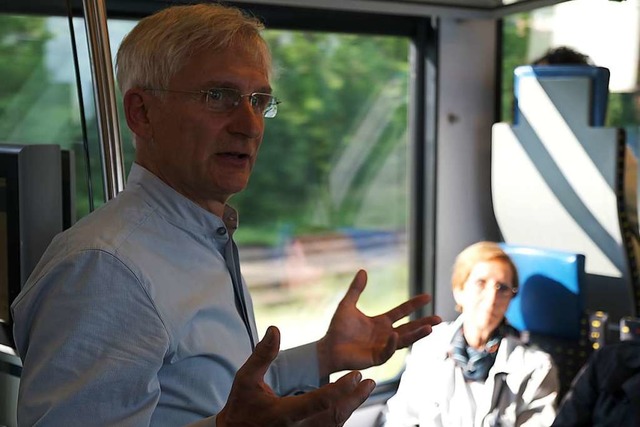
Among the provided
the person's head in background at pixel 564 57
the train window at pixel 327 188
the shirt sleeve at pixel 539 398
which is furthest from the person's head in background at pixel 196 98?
the person's head in background at pixel 564 57

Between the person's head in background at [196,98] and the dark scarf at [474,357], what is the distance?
7.17 ft

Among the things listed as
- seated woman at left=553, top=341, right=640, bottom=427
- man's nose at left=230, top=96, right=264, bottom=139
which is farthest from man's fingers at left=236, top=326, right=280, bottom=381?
seated woman at left=553, top=341, right=640, bottom=427

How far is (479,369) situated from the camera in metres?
3.36

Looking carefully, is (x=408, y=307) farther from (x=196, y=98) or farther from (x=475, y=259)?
(x=475, y=259)

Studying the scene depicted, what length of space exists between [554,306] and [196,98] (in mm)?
2435

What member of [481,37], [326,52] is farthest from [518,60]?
[326,52]

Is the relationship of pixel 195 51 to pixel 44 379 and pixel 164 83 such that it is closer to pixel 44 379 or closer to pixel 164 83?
pixel 164 83

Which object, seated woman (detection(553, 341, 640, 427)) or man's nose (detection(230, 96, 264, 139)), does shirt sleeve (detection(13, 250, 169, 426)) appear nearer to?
man's nose (detection(230, 96, 264, 139))

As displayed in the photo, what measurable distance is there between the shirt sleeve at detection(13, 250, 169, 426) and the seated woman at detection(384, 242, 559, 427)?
2422 millimetres

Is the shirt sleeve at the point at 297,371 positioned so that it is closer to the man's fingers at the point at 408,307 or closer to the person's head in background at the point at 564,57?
the man's fingers at the point at 408,307

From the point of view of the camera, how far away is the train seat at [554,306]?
11.0ft

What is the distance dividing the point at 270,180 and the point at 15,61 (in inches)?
50.4

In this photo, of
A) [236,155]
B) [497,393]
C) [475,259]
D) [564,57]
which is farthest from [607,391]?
[236,155]

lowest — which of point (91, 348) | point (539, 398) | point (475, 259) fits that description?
point (539, 398)
